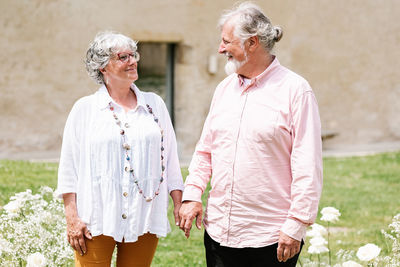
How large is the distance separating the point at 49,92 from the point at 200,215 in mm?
7457

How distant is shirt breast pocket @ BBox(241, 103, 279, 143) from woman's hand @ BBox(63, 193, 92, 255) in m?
0.91

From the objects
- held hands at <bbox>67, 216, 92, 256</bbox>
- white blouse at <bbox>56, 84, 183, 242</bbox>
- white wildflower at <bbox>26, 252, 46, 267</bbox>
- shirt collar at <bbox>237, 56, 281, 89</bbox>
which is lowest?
white wildflower at <bbox>26, 252, 46, 267</bbox>

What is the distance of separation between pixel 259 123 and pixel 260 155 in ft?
0.49

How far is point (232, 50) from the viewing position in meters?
2.91

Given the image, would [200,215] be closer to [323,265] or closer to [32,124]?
[323,265]

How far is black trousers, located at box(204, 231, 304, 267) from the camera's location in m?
2.86

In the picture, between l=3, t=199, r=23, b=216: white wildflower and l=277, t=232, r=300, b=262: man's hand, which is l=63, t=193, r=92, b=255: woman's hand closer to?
l=3, t=199, r=23, b=216: white wildflower

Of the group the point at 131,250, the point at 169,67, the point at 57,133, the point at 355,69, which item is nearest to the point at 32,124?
the point at 57,133

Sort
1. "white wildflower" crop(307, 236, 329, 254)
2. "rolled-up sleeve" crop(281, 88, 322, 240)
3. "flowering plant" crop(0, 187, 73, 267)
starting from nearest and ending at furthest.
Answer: "rolled-up sleeve" crop(281, 88, 322, 240) → "flowering plant" crop(0, 187, 73, 267) → "white wildflower" crop(307, 236, 329, 254)

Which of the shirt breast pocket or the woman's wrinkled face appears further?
the woman's wrinkled face

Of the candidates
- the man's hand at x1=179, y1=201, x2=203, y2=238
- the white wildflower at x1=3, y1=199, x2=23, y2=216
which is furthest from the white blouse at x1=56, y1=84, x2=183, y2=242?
the white wildflower at x1=3, y1=199, x2=23, y2=216

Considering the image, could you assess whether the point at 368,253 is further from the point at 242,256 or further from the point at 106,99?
the point at 106,99

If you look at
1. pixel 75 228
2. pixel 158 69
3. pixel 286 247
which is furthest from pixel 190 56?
pixel 286 247

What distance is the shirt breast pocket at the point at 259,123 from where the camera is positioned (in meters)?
2.80
